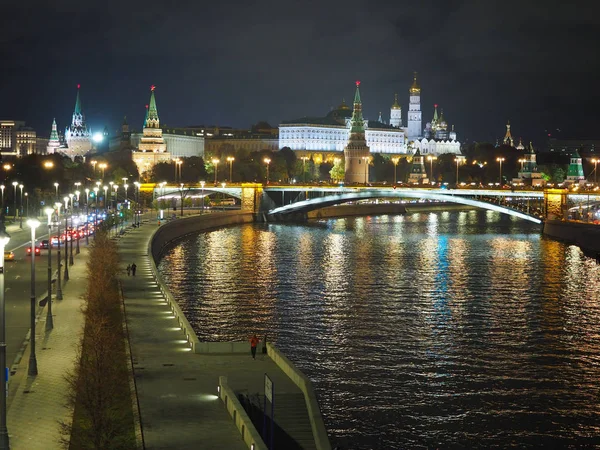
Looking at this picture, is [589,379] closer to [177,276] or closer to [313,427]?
[313,427]

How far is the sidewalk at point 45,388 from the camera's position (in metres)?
15.5

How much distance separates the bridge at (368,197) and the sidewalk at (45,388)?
45776mm

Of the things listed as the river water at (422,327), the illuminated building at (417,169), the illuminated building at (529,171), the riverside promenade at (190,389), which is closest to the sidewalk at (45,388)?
the riverside promenade at (190,389)

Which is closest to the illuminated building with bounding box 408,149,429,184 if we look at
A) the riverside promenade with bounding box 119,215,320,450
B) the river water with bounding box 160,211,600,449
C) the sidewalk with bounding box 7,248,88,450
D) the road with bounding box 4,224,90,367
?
the river water with bounding box 160,211,600,449

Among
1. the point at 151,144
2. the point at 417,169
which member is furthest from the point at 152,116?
the point at 417,169

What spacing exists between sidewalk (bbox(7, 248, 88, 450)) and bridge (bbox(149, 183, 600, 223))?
45.8 meters

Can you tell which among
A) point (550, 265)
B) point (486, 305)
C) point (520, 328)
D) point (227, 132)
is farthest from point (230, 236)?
point (227, 132)

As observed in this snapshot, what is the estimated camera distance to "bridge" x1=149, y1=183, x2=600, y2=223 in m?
69.9

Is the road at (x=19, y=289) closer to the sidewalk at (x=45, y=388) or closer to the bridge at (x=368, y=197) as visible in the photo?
the sidewalk at (x=45, y=388)

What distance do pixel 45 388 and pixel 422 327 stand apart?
12.8m

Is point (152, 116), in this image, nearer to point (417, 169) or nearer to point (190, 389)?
point (417, 169)

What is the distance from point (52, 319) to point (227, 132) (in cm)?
16815

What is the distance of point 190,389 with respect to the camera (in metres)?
18.0

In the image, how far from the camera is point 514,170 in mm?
138125
